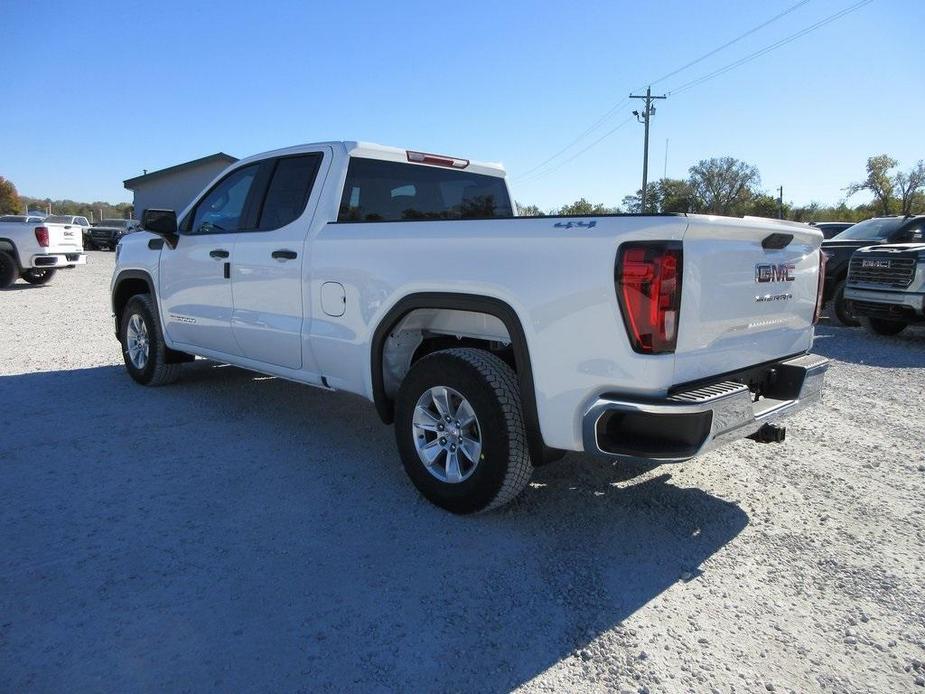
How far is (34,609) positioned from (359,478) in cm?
178

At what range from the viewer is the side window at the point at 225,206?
198 inches

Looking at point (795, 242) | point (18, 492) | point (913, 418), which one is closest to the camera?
point (795, 242)

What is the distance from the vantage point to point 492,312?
3209 millimetres

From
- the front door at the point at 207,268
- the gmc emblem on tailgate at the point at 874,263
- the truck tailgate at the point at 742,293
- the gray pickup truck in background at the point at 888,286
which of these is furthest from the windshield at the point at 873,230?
the front door at the point at 207,268

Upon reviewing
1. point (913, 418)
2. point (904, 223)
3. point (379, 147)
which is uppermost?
point (379, 147)

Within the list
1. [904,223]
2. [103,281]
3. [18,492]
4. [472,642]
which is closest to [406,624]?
[472,642]

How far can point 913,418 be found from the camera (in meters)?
5.52

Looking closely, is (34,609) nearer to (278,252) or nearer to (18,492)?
(18,492)

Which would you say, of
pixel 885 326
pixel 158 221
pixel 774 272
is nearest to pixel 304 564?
pixel 774 272

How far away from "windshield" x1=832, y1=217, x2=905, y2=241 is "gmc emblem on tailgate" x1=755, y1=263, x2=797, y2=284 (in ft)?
33.1

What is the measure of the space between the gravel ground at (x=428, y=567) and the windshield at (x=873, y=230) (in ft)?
27.0

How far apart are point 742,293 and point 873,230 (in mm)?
11070

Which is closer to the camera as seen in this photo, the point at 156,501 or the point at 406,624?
the point at 406,624

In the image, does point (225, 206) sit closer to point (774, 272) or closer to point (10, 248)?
point (774, 272)
